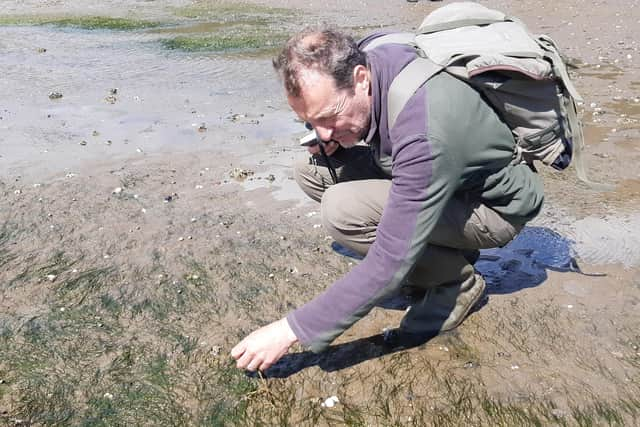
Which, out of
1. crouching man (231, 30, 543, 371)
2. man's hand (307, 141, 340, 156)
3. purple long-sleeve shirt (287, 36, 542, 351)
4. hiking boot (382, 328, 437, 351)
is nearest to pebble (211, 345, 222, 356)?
crouching man (231, 30, 543, 371)

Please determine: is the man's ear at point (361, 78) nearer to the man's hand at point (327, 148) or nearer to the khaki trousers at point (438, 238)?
the khaki trousers at point (438, 238)

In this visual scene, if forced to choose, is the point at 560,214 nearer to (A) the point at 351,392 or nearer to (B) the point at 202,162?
(A) the point at 351,392

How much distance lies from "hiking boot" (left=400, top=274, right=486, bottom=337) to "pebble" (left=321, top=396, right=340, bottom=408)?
0.55m

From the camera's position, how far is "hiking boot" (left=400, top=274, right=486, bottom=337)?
2918 millimetres

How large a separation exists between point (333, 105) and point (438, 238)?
89 centimetres

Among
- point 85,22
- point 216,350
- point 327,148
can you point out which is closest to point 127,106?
point 327,148

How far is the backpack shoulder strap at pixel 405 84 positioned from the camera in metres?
2.20

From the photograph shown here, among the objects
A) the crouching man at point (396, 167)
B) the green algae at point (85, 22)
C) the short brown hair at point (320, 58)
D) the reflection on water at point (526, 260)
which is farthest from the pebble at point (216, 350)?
the green algae at point (85, 22)

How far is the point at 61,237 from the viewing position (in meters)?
3.98

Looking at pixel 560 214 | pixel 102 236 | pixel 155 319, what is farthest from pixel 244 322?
pixel 560 214

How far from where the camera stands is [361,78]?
2273 mm

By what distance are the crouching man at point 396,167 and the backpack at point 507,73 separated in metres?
0.05

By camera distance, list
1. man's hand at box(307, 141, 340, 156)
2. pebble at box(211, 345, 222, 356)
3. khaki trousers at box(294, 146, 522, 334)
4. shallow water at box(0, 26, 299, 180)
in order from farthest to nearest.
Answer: shallow water at box(0, 26, 299, 180) < man's hand at box(307, 141, 340, 156) < pebble at box(211, 345, 222, 356) < khaki trousers at box(294, 146, 522, 334)

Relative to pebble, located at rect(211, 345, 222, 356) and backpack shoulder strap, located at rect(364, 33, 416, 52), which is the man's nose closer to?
backpack shoulder strap, located at rect(364, 33, 416, 52)
